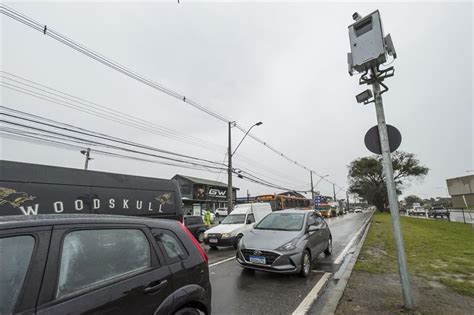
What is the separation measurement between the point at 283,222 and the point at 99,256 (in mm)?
5767

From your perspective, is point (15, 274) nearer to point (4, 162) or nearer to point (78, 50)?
point (4, 162)

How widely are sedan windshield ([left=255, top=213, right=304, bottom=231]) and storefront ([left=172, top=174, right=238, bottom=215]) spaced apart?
33.6 metres

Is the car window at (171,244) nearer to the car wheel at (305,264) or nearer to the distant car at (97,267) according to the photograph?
the distant car at (97,267)

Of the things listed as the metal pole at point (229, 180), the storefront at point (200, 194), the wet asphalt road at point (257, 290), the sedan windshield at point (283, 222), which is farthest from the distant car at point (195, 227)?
the storefront at point (200, 194)

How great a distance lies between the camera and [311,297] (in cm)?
477

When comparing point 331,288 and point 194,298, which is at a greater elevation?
point 194,298

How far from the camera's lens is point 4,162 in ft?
18.9

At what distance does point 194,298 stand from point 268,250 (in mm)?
3487

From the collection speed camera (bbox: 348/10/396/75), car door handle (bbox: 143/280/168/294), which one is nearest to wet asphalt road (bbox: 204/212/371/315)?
car door handle (bbox: 143/280/168/294)

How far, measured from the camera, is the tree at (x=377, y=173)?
51438mm

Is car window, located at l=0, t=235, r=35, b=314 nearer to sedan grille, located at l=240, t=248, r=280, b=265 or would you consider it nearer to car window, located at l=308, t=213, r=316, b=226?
sedan grille, located at l=240, t=248, r=280, b=265

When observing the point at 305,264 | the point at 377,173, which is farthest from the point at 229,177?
the point at 377,173

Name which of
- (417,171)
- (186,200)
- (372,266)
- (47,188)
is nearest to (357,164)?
(417,171)

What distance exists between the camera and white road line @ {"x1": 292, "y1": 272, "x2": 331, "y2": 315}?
4.18 metres
